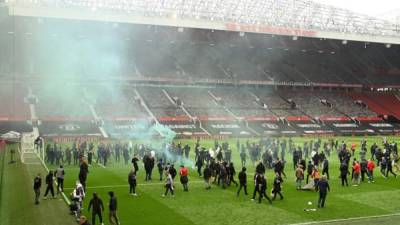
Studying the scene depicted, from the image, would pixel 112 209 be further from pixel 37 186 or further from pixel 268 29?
pixel 268 29

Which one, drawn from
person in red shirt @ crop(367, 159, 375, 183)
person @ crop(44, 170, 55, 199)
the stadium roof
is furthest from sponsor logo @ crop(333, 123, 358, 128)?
person @ crop(44, 170, 55, 199)

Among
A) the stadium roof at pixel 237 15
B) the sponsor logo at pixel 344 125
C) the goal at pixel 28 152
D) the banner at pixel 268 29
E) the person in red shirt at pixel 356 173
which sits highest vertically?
the stadium roof at pixel 237 15

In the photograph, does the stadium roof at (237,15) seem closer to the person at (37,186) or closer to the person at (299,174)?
the person at (37,186)

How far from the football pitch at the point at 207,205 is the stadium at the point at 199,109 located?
10 cm

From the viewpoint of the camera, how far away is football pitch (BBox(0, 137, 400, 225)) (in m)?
15.8

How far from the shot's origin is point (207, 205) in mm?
17859

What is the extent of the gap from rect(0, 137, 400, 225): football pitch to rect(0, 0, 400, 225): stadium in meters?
0.10

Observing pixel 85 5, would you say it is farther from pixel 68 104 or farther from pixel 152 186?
pixel 152 186

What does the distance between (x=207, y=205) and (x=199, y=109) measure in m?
42.1

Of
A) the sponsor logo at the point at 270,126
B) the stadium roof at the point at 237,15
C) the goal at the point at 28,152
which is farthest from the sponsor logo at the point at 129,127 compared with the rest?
the goal at the point at 28,152

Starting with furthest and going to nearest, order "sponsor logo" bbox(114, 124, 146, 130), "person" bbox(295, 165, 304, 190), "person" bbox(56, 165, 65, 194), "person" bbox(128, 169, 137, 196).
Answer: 1. "sponsor logo" bbox(114, 124, 146, 130)
2. "person" bbox(295, 165, 304, 190)
3. "person" bbox(56, 165, 65, 194)
4. "person" bbox(128, 169, 137, 196)

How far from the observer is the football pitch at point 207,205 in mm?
15766

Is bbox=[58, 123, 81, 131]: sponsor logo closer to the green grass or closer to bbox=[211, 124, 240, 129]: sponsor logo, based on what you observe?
bbox=[211, 124, 240, 129]: sponsor logo

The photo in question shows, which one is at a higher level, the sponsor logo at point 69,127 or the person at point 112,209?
the sponsor logo at point 69,127
